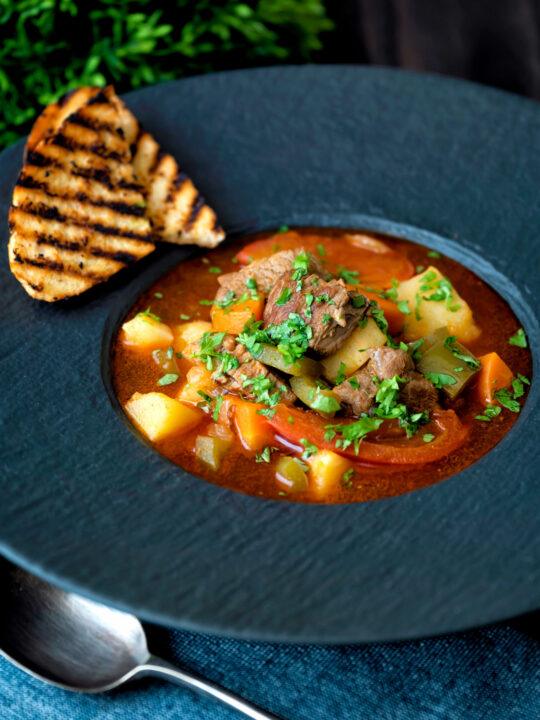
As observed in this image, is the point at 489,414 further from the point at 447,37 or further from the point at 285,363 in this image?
the point at 447,37

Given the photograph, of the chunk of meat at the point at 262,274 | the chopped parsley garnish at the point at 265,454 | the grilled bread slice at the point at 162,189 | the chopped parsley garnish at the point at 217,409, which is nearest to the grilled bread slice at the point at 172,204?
the grilled bread slice at the point at 162,189

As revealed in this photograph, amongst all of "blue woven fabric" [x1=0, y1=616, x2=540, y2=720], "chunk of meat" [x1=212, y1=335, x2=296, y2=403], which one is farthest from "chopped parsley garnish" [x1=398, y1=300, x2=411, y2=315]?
"blue woven fabric" [x1=0, y1=616, x2=540, y2=720]

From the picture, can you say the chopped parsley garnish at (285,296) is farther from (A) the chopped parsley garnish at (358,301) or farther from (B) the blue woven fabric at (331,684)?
(B) the blue woven fabric at (331,684)

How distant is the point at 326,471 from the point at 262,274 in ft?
3.94

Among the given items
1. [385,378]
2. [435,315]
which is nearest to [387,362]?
[385,378]

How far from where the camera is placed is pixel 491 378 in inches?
147

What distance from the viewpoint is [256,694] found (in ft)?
9.95

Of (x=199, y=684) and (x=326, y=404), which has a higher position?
(x=326, y=404)

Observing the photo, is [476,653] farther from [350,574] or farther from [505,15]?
[505,15]

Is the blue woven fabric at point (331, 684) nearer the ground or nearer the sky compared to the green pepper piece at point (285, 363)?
nearer the ground

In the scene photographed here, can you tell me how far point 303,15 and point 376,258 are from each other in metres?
2.79

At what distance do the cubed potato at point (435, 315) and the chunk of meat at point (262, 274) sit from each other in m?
0.62

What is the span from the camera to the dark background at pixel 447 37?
23.1ft

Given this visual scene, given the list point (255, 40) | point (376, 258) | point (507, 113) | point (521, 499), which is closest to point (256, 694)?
point (521, 499)
